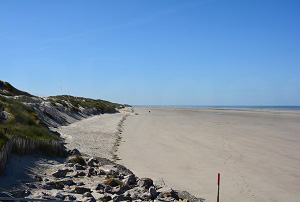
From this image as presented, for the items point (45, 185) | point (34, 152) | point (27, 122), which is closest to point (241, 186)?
point (45, 185)

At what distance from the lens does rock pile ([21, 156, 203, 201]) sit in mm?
6203

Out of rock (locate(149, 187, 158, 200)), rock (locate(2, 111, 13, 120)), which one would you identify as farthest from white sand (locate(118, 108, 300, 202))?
rock (locate(2, 111, 13, 120))

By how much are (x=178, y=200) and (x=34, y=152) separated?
15.8 feet

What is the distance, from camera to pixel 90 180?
771cm

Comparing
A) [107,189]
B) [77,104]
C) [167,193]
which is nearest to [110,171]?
[107,189]

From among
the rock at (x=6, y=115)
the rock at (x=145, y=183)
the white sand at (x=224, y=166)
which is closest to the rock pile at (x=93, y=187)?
the rock at (x=145, y=183)

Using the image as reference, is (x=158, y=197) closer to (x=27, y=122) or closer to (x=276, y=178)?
(x=276, y=178)

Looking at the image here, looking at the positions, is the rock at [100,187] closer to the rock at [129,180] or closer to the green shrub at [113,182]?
the green shrub at [113,182]

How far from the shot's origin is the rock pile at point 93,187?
620 centimetres

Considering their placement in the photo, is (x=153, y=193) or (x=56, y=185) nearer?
(x=56, y=185)

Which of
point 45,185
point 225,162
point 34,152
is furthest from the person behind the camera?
point 225,162

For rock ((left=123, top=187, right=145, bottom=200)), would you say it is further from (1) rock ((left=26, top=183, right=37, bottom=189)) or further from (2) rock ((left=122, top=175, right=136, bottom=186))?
(1) rock ((left=26, top=183, right=37, bottom=189))

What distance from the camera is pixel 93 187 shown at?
7.04 metres

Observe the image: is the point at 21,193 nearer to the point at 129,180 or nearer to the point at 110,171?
the point at 129,180
